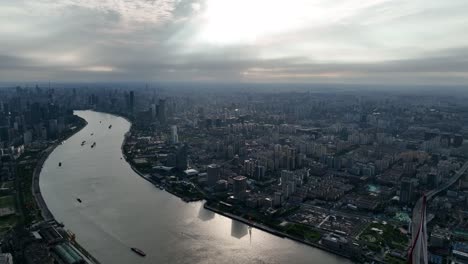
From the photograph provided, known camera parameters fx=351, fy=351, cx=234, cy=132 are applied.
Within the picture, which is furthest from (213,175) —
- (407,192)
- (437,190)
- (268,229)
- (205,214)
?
(437,190)

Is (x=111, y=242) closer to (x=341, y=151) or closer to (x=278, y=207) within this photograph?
(x=278, y=207)

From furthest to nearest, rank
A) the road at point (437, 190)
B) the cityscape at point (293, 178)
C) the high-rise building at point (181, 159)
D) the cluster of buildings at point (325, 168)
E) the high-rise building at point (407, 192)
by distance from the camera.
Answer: the high-rise building at point (181, 159) < the high-rise building at point (407, 192) < the road at point (437, 190) < the cluster of buildings at point (325, 168) < the cityscape at point (293, 178)

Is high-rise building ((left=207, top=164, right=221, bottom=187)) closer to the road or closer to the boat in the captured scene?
the boat

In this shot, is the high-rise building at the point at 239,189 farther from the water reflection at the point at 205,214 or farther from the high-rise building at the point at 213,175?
the high-rise building at the point at 213,175

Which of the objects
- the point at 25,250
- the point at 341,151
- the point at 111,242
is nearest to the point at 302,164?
the point at 341,151

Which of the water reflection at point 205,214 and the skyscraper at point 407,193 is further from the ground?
the skyscraper at point 407,193

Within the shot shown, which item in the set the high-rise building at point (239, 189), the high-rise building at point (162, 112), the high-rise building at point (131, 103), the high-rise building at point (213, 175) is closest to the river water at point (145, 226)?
the high-rise building at point (239, 189)

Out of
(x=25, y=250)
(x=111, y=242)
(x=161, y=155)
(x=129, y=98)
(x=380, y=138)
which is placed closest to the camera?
(x=25, y=250)
